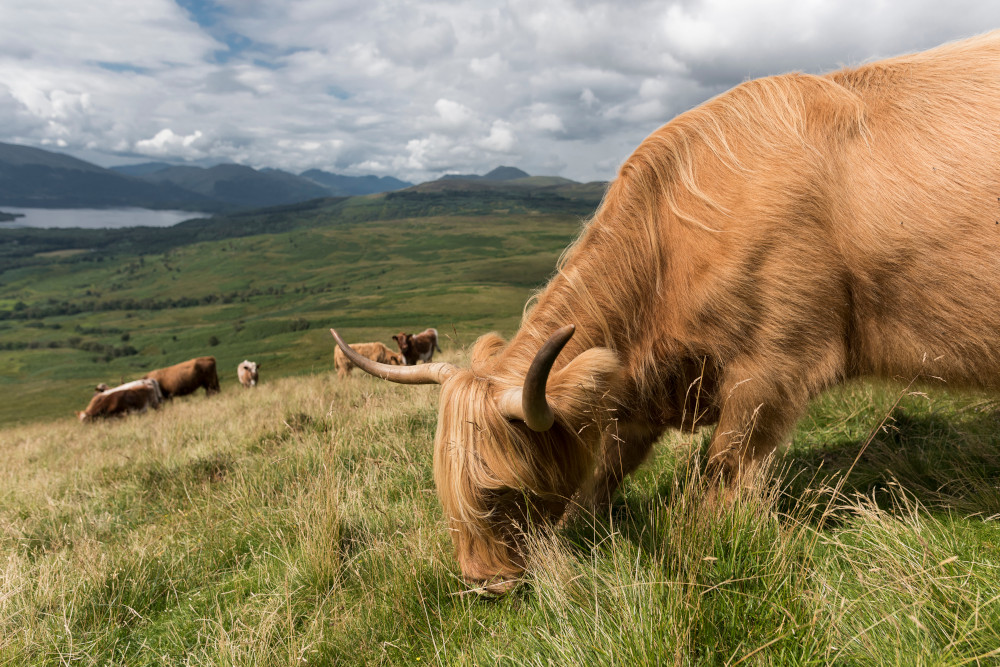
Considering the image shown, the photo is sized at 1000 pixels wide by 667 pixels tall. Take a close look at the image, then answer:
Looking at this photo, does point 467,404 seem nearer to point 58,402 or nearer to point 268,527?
point 268,527

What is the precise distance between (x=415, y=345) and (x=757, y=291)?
18980 millimetres

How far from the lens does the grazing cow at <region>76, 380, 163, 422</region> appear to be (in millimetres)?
16984

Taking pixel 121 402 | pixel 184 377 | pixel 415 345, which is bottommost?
pixel 184 377

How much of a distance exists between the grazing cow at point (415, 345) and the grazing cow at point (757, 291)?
54.5 ft

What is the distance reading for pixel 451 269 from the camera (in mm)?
175625

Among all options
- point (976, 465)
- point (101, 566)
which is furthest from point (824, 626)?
point (101, 566)

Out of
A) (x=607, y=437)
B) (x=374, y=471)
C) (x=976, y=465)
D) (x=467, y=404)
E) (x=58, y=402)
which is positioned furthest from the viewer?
(x=58, y=402)

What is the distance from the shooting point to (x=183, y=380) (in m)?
22.0

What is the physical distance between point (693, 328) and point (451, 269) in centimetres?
17461

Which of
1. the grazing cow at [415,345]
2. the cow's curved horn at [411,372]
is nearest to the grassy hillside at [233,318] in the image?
the grazing cow at [415,345]

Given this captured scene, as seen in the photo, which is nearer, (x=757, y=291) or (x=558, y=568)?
(x=558, y=568)

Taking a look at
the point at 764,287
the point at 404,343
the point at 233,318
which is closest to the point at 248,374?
the point at 404,343

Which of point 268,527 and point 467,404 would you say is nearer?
point 467,404

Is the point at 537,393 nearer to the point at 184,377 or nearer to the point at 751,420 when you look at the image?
the point at 751,420
